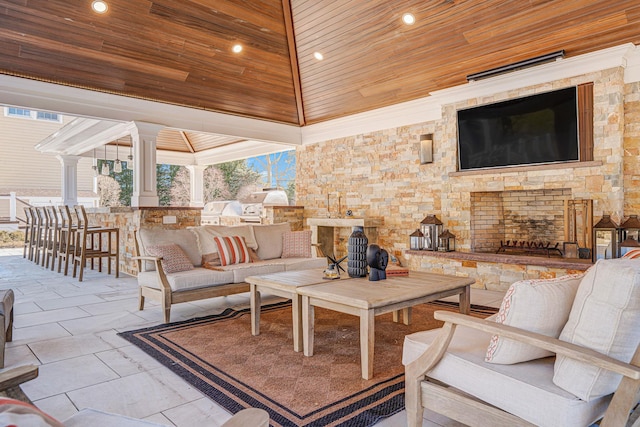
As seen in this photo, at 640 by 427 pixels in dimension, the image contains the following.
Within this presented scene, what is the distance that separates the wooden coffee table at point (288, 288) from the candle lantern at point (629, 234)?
11.2ft

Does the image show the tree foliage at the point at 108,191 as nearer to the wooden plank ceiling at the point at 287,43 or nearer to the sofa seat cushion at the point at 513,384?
the wooden plank ceiling at the point at 287,43

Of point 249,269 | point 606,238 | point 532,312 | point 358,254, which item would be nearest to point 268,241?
point 249,269

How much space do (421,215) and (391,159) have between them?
1130mm

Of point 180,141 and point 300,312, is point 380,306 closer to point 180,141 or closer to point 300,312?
point 300,312

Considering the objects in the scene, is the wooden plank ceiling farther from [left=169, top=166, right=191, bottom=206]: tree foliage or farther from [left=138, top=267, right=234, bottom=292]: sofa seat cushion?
[left=169, top=166, right=191, bottom=206]: tree foliage

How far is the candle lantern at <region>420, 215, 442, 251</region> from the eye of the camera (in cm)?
610

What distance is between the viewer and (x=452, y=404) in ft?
6.05

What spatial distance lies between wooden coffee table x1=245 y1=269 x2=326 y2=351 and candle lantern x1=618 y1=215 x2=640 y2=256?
3407mm

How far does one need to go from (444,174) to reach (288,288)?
12.3 ft

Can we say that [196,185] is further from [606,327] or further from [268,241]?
[606,327]

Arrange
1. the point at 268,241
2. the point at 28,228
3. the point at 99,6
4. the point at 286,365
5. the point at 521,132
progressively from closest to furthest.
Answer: the point at 286,365, the point at 99,6, the point at 521,132, the point at 268,241, the point at 28,228

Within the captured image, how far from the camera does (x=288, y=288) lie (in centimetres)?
327

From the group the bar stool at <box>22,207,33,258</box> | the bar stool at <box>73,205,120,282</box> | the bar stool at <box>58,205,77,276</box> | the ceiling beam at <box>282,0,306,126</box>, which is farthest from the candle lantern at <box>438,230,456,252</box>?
the bar stool at <box>22,207,33,258</box>

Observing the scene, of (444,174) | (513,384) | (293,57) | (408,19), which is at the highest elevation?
(293,57)
